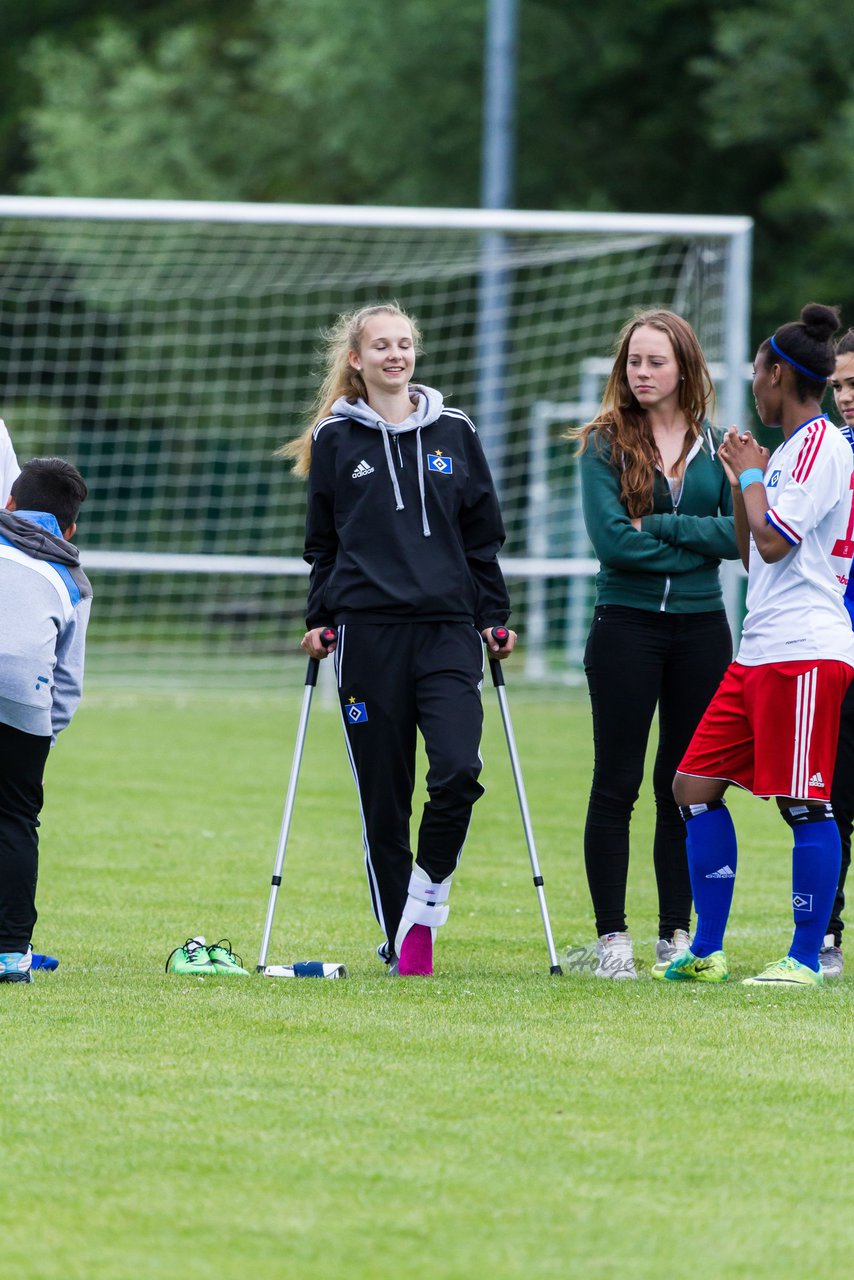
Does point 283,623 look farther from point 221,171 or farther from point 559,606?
point 221,171

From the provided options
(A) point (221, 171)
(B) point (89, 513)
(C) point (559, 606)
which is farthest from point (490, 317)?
(A) point (221, 171)

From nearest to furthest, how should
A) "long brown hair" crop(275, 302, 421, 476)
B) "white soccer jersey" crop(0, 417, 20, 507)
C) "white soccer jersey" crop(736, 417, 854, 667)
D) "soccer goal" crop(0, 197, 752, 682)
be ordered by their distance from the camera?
1. "white soccer jersey" crop(736, 417, 854, 667)
2. "long brown hair" crop(275, 302, 421, 476)
3. "white soccer jersey" crop(0, 417, 20, 507)
4. "soccer goal" crop(0, 197, 752, 682)

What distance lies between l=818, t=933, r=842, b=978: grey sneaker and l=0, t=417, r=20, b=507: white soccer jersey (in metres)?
3.24

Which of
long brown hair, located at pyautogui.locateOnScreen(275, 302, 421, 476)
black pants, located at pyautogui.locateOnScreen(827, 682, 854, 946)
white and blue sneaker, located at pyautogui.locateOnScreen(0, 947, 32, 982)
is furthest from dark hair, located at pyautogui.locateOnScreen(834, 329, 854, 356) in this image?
white and blue sneaker, located at pyautogui.locateOnScreen(0, 947, 32, 982)

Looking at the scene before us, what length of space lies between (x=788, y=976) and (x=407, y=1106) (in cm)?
194

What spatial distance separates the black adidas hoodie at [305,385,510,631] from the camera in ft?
19.6

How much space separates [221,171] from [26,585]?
2667 cm

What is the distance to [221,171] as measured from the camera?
31266mm

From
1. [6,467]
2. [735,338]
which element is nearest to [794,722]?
[6,467]

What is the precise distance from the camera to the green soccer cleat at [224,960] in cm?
600

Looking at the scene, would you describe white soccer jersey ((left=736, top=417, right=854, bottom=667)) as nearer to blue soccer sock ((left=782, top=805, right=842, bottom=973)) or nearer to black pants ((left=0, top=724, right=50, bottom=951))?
blue soccer sock ((left=782, top=805, right=842, bottom=973))

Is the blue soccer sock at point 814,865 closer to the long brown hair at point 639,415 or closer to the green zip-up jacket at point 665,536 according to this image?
the green zip-up jacket at point 665,536

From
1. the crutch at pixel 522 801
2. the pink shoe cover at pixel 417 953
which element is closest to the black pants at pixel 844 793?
the crutch at pixel 522 801

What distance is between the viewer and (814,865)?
5762 millimetres
